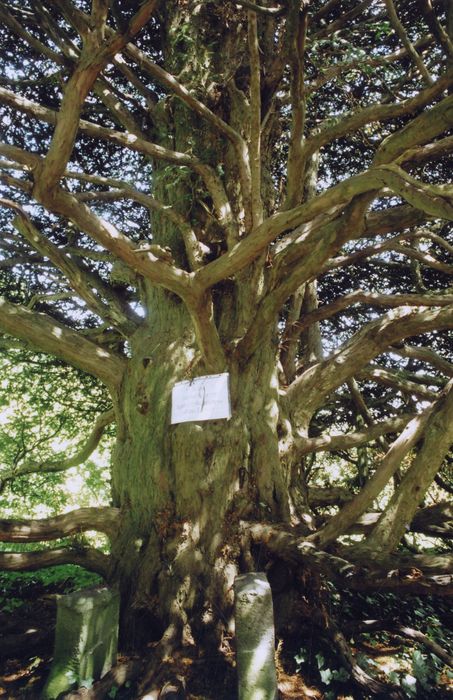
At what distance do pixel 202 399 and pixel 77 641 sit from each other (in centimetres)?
174

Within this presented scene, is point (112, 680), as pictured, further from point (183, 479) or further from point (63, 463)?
point (63, 463)

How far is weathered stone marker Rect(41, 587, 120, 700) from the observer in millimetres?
2520

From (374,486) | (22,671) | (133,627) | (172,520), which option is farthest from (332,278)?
(22,671)

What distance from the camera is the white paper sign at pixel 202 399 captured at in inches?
140

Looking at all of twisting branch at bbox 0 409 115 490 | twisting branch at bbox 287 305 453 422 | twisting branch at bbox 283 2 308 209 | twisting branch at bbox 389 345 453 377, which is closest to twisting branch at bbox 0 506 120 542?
twisting branch at bbox 0 409 115 490

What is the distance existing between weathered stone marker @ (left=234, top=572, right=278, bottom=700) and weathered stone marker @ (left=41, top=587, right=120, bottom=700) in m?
0.83

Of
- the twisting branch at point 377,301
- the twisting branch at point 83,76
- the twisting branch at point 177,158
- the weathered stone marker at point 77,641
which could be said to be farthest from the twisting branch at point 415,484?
the twisting branch at point 83,76

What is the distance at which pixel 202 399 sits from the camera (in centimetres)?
360

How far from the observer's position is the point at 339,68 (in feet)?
13.2

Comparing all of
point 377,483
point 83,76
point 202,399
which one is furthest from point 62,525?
point 83,76

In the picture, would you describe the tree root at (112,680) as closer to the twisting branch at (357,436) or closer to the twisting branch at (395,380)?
the twisting branch at (357,436)

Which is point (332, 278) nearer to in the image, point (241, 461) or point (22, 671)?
point (241, 461)

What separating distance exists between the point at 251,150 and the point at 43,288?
4189mm

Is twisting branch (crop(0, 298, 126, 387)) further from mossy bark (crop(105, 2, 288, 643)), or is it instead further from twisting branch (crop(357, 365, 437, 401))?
twisting branch (crop(357, 365, 437, 401))
